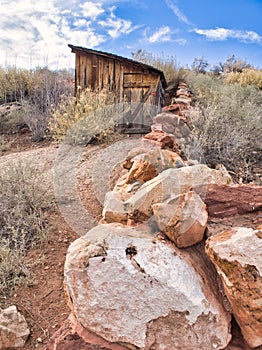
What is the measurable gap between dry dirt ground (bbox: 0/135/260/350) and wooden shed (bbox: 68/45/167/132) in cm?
242

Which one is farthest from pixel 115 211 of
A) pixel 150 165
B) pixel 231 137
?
pixel 231 137

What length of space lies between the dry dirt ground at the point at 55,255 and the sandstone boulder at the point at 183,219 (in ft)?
0.39

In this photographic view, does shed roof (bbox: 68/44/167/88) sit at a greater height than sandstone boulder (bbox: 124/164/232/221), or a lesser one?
greater

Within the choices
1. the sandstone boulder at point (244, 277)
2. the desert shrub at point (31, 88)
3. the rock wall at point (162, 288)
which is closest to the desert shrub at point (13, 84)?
the desert shrub at point (31, 88)

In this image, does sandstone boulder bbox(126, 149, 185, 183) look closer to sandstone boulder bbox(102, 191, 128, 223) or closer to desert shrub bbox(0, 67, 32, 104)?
sandstone boulder bbox(102, 191, 128, 223)

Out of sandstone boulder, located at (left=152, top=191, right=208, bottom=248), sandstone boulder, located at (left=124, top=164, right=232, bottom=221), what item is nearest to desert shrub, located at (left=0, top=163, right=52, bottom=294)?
sandstone boulder, located at (left=124, top=164, right=232, bottom=221)

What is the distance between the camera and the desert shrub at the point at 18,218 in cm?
278

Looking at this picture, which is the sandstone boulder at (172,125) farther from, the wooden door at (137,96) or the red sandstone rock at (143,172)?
the red sandstone rock at (143,172)

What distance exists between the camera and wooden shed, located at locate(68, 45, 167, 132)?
7.14 m

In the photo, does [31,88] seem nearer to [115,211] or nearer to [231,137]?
[231,137]

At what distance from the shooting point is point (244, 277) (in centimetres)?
155

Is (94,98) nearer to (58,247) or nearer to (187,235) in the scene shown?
(58,247)

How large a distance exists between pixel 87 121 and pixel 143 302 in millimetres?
4560

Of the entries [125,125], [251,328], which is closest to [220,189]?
[251,328]
